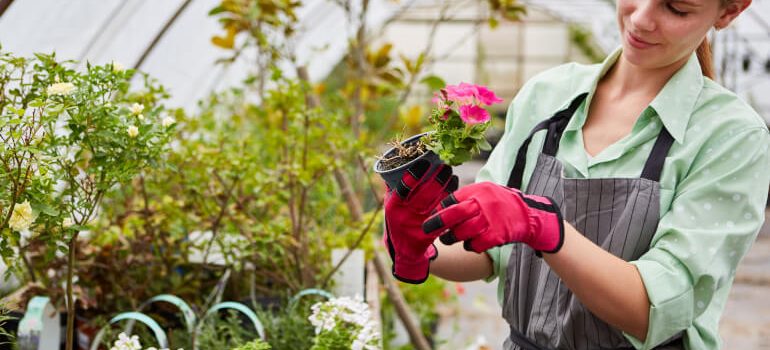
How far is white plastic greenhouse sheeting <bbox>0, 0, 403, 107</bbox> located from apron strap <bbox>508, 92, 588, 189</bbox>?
1215 millimetres

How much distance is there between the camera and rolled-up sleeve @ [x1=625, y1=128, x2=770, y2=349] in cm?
124

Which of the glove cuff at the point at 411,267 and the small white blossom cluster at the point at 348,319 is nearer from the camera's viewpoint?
the glove cuff at the point at 411,267

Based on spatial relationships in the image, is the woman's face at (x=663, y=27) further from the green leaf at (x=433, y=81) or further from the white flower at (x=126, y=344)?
the green leaf at (x=433, y=81)

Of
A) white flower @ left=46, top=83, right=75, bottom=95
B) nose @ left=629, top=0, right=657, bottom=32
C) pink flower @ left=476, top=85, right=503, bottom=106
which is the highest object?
nose @ left=629, top=0, right=657, bottom=32

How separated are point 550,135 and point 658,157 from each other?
0.73 feet

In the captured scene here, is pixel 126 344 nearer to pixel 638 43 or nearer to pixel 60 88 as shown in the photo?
pixel 60 88

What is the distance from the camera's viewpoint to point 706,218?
1268 millimetres

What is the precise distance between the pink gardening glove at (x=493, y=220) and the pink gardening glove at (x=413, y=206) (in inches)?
2.2

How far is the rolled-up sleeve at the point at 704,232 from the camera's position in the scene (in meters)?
1.24

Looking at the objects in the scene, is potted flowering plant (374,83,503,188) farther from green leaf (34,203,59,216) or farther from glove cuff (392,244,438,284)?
green leaf (34,203,59,216)

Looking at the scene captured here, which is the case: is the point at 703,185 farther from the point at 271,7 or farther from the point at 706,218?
the point at 271,7

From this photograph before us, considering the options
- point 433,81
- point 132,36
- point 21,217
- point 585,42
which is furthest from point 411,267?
point 585,42

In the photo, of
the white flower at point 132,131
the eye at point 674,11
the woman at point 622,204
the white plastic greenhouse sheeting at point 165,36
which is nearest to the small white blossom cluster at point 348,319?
the woman at point 622,204

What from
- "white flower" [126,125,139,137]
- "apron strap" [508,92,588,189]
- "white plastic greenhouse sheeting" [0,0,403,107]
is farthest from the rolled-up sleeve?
"white plastic greenhouse sheeting" [0,0,403,107]
